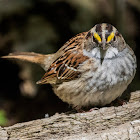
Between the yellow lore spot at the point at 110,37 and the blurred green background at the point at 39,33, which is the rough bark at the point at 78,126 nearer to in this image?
the yellow lore spot at the point at 110,37

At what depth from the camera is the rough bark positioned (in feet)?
11.0

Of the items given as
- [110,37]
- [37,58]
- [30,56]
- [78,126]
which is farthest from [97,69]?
[30,56]

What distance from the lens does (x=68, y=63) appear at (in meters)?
3.79

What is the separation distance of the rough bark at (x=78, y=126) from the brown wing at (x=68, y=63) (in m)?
0.48

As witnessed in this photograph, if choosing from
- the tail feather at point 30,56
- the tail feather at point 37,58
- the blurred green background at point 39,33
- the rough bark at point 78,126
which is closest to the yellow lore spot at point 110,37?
the rough bark at point 78,126

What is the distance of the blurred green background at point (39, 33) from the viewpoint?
16.6ft

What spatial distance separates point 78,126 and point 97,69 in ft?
1.97

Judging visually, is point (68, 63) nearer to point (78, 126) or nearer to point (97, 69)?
point (97, 69)

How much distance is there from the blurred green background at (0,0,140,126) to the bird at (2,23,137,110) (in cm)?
131

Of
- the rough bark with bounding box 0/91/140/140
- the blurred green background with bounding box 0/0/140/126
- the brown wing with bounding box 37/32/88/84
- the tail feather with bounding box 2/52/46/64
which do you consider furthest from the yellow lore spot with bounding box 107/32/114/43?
the blurred green background with bounding box 0/0/140/126

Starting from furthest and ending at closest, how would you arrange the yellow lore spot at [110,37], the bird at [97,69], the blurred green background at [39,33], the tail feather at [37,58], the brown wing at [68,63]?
1. the blurred green background at [39,33]
2. the tail feather at [37,58]
3. the brown wing at [68,63]
4. the bird at [97,69]
5. the yellow lore spot at [110,37]

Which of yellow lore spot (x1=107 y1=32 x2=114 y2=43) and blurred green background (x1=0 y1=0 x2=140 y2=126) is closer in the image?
yellow lore spot (x1=107 y1=32 x2=114 y2=43)

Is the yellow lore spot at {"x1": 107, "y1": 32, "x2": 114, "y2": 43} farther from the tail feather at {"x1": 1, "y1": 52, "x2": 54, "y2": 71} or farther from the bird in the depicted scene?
the tail feather at {"x1": 1, "y1": 52, "x2": 54, "y2": 71}

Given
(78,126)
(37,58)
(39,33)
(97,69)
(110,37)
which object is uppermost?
(39,33)
